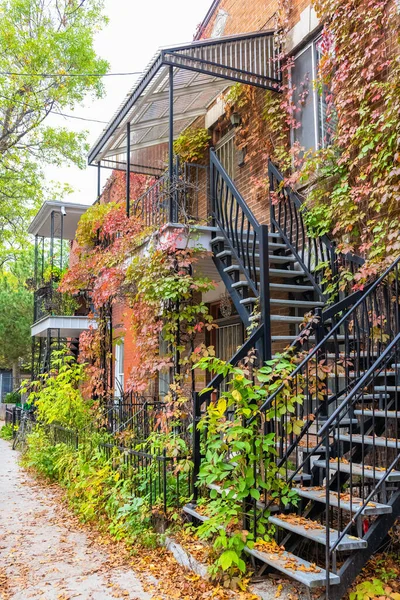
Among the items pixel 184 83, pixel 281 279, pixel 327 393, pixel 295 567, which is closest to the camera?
pixel 295 567

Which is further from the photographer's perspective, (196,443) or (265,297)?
(265,297)

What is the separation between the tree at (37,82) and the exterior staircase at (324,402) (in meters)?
13.0

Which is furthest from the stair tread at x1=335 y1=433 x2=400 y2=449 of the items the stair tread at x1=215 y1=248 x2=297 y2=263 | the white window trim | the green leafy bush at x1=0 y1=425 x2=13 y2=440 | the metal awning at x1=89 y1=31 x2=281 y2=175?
the green leafy bush at x1=0 y1=425 x2=13 y2=440

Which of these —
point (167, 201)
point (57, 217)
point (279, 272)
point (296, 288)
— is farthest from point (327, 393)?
point (57, 217)

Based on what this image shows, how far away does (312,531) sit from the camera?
3.80 m

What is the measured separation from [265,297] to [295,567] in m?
2.64

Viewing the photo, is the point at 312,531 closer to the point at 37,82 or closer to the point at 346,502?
the point at 346,502

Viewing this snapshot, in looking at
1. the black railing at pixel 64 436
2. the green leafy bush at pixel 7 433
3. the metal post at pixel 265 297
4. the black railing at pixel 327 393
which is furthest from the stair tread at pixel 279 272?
the green leafy bush at pixel 7 433

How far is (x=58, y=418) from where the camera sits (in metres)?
9.33

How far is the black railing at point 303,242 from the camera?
627cm

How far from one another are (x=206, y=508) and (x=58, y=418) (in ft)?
17.0

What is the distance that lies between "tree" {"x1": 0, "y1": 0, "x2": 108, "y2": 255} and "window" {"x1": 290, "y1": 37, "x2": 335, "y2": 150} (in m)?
11.7

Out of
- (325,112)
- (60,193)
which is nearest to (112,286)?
(325,112)

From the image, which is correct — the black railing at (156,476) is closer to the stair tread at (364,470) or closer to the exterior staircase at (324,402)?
the exterior staircase at (324,402)
